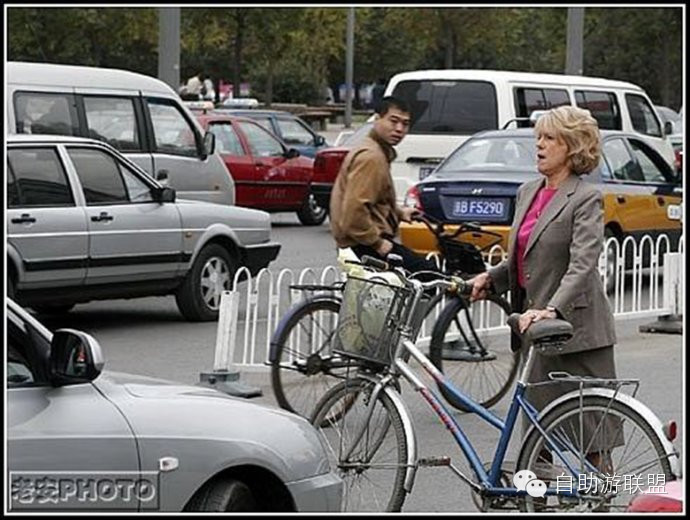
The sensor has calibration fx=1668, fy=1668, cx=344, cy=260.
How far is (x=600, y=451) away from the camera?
6.60m

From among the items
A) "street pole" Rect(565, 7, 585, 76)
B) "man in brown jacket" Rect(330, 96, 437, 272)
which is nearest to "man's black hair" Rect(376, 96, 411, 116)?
"man in brown jacket" Rect(330, 96, 437, 272)

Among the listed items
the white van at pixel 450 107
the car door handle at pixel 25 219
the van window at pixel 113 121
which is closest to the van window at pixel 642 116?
the white van at pixel 450 107

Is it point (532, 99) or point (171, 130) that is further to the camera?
point (532, 99)

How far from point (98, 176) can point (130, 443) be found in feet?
26.8

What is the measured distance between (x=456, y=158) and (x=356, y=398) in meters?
9.04

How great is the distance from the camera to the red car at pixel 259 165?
2273 cm

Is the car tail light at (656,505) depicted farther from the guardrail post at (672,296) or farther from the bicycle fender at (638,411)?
the guardrail post at (672,296)

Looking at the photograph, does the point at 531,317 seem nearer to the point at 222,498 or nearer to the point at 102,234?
the point at 222,498

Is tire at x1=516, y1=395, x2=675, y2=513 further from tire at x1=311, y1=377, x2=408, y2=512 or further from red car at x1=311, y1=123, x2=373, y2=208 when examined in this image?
red car at x1=311, y1=123, x2=373, y2=208

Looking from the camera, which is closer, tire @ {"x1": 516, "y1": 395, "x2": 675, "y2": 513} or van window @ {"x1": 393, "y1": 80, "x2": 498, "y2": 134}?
tire @ {"x1": 516, "y1": 395, "x2": 675, "y2": 513}

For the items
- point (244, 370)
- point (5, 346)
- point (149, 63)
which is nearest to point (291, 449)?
point (5, 346)

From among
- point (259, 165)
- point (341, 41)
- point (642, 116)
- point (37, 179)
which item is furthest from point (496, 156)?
point (341, 41)

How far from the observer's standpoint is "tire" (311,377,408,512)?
7.02m

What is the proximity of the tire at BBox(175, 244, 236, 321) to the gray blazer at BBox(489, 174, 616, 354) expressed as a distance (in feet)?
23.5
